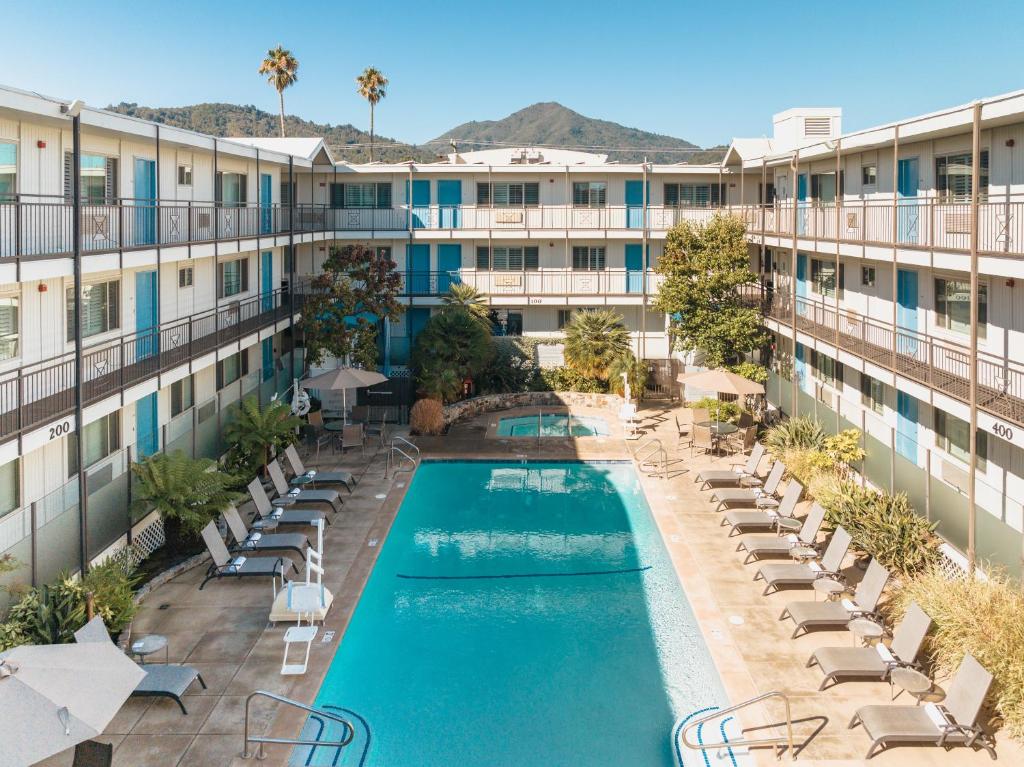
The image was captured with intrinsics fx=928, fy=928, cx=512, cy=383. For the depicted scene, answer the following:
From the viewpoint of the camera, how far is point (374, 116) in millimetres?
61906

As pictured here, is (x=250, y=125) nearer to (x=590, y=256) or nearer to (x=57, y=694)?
(x=590, y=256)

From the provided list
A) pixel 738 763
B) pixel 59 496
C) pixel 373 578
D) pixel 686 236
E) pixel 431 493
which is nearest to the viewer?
pixel 738 763

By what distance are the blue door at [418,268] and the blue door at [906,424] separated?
A: 59.3 ft

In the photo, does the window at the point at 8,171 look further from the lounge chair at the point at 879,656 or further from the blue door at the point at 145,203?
the lounge chair at the point at 879,656

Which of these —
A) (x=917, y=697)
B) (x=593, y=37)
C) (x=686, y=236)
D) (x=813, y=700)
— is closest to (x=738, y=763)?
(x=813, y=700)

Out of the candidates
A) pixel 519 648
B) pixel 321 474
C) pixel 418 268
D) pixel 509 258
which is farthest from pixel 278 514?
pixel 509 258

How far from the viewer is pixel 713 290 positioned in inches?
1139

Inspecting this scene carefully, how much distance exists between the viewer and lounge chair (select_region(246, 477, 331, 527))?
19.3 meters

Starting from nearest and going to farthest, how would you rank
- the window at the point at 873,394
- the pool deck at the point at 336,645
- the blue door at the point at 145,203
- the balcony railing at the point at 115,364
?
the pool deck at the point at 336,645 < the balcony railing at the point at 115,364 < the blue door at the point at 145,203 < the window at the point at 873,394

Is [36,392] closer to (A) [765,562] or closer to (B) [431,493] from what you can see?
(B) [431,493]

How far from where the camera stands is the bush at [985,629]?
36.9 ft

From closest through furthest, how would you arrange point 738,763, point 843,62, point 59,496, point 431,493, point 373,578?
point 738,763 < point 59,496 < point 373,578 < point 431,493 < point 843,62

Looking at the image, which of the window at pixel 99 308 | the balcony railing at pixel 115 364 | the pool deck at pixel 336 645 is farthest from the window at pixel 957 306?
the window at pixel 99 308

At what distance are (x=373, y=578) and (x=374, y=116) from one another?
49910mm
